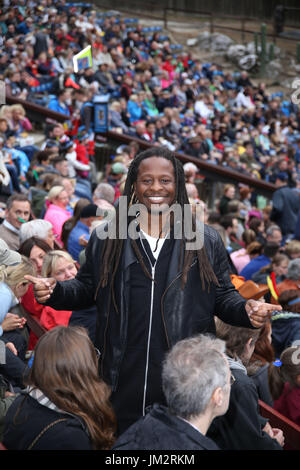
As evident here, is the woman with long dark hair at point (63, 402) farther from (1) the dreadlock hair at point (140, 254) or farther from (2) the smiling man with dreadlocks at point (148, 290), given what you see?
(1) the dreadlock hair at point (140, 254)

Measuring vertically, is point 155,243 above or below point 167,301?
above

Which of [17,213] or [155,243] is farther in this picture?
[17,213]

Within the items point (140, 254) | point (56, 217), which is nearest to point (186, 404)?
point (140, 254)

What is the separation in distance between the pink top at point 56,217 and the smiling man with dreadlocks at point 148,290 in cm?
336

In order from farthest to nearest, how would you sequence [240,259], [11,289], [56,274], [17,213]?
1. [240,259]
2. [17,213]
3. [56,274]
4. [11,289]

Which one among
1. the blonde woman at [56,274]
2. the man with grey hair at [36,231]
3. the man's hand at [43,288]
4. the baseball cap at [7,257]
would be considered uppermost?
the man's hand at [43,288]

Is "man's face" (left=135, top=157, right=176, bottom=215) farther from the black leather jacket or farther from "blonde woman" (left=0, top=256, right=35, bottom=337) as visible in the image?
"blonde woman" (left=0, top=256, right=35, bottom=337)

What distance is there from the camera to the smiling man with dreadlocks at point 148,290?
8.27ft

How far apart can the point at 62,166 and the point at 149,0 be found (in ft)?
→ 60.4

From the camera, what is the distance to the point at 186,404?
85.2 inches

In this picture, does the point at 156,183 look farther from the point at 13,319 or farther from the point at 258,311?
the point at 13,319

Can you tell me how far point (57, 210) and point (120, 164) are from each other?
2.54 metres

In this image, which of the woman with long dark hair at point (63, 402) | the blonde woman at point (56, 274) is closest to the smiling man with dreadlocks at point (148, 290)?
the woman with long dark hair at point (63, 402)

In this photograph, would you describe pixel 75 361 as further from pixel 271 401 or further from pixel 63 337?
pixel 271 401
